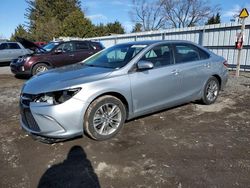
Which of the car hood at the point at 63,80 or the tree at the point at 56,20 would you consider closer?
the car hood at the point at 63,80

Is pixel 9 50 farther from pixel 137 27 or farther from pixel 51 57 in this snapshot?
pixel 137 27

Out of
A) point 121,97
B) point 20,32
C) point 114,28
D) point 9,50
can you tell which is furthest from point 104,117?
point 20,32

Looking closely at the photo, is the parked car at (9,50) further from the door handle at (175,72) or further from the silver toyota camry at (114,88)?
the door handle at (175,72)

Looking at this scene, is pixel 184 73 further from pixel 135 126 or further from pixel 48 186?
pixel 48 186

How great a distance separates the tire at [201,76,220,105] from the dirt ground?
27.0 inches

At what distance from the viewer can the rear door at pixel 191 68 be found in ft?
15.5

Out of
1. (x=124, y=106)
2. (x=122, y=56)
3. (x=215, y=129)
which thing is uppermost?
(x=122, y=56)

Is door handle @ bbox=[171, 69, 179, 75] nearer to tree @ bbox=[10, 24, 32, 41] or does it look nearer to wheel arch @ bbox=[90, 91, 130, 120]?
wheel arch @ bbox=[90, 91, 130, 120]

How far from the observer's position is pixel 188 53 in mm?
4984

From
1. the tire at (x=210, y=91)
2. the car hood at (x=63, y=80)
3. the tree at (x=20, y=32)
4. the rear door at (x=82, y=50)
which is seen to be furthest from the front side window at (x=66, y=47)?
the tree at (x=20, y=32)

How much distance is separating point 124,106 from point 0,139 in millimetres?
2134

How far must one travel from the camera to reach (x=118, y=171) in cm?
292

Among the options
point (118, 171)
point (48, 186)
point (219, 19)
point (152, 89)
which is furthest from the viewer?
point (219, 19)

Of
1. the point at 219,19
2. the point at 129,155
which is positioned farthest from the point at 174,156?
the point at 219,19
